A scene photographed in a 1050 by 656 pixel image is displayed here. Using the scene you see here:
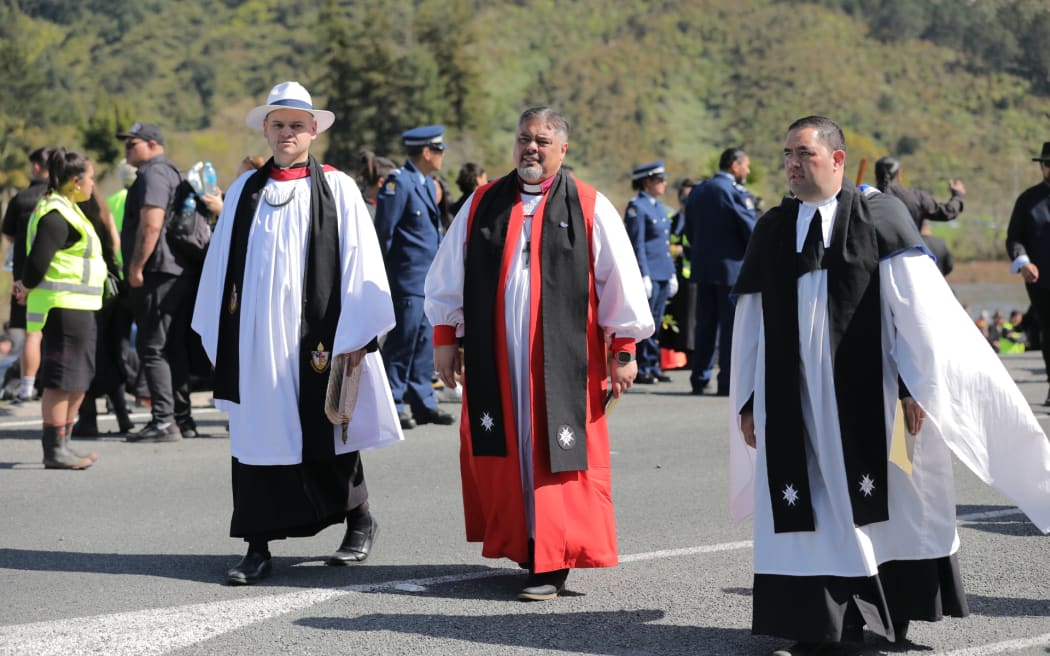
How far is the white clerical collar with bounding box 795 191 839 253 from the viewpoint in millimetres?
5375

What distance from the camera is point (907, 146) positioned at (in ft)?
316

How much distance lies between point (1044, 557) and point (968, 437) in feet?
6.76

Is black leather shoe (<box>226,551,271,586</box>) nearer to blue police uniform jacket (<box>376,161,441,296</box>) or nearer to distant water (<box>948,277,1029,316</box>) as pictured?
blue police uniform jacket (<box>376,161,441,296</box>)

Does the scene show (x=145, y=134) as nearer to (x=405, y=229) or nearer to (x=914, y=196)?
(x=405, y=229)

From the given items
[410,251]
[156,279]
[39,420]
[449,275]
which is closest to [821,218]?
[449,275]

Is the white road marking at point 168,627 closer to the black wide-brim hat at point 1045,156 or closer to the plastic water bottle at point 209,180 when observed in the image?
the plastic water bottle at point 209,180

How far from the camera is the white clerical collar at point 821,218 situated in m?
5.38

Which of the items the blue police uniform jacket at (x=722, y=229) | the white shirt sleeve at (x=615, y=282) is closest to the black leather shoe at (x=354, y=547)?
the white shirt sleeve at (x=615, y=282)

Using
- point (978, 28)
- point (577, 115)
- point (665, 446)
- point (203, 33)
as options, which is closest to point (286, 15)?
point (203, 33)

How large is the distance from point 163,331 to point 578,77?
103504 mm

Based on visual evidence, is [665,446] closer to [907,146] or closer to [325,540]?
[325,540]

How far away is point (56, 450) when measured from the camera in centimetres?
970

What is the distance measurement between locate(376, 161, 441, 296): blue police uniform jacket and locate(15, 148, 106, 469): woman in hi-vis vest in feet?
8.16

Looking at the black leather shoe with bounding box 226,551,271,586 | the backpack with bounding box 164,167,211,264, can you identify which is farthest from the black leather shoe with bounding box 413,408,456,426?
the black leather shoe with bounding box 226,551,271,586
